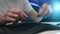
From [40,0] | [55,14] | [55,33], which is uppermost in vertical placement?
[40,0]

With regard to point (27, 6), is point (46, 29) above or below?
below

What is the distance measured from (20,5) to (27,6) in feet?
0.33

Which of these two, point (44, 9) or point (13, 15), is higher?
point (44, 9)

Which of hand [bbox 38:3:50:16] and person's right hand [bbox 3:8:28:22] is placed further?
hand [bbox 38:3:50:16]

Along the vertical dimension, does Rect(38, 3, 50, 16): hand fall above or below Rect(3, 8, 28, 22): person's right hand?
above

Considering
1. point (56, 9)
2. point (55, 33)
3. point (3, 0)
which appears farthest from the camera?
point (56, 9)

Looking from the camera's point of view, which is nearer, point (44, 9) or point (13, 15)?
point (13, 15)

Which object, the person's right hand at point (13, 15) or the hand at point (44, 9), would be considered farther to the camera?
the hand at point (44, 9)

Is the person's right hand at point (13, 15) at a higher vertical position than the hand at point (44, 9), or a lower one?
lower

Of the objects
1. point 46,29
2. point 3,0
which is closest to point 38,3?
point 3,0

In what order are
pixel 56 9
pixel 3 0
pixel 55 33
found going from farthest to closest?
pixel 56 9
pixel 3 0
pixel 55 33

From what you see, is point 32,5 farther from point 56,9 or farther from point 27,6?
point 56,9

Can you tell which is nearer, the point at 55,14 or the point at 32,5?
the point at 55,14

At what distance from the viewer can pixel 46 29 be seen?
484 millimetres
